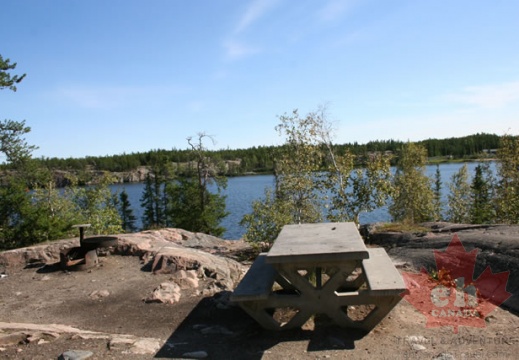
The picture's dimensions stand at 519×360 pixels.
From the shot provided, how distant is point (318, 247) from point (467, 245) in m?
4.14

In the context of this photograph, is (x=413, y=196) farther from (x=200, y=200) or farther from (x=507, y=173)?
(x=200, y=200)

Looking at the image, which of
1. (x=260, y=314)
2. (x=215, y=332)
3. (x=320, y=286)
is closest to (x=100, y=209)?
(x=215, y=332)

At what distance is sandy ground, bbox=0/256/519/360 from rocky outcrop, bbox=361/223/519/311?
136 centimetres

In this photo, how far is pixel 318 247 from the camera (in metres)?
4.45

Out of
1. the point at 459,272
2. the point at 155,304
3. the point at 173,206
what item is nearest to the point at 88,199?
the point at 173,206

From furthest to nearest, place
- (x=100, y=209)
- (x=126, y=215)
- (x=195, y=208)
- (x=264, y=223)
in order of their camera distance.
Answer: (x=126, y=215)
(x=195, y=208)
(x=100, y=209)
(x=264, y=223)

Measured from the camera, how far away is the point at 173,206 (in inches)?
1160

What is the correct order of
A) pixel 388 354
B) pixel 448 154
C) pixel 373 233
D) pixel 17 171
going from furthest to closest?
1. pixel 448 154
2. pixel 17 171
3. pixel 373 233
4. pixel 388 354

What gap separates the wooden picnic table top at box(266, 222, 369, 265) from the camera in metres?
4.14

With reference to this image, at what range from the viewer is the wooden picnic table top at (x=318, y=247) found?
13.6ft

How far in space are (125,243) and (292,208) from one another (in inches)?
205

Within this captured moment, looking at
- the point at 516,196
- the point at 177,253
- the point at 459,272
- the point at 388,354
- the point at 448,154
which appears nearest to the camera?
the point at 388,354

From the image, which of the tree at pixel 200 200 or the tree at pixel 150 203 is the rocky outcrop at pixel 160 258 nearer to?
the tree at pixel 200 200

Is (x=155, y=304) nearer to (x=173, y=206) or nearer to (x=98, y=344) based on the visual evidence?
(x=98, y=344)
